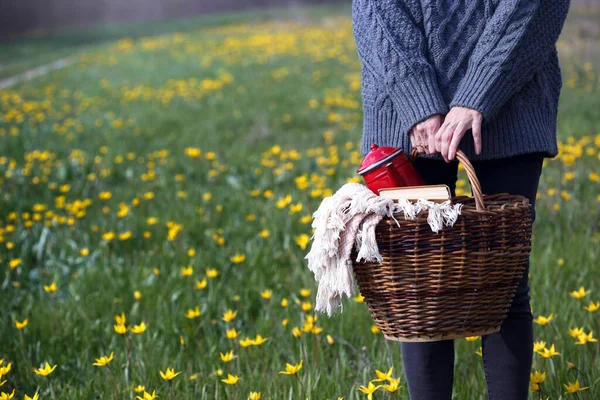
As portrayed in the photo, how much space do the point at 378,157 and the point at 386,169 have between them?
0.04 metres

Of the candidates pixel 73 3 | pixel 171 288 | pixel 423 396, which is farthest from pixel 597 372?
pixel 73 3

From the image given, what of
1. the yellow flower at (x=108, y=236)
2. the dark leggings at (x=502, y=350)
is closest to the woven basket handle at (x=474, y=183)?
the dark leggings at (x=502, y=350)

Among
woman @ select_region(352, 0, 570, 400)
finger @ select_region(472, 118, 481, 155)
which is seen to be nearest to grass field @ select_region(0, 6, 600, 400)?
woman @ select_region(352, 0, 570, 400)

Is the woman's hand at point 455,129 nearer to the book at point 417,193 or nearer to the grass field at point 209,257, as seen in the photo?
the book at point 417,193

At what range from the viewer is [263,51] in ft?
43.0

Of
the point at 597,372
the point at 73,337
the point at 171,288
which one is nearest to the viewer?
the point at 597,372

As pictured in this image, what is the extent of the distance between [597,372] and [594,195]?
1935mm

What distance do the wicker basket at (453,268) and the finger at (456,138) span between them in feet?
0.15

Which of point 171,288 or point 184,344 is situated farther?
point 171,288

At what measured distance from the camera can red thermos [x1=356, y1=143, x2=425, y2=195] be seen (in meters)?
1.66

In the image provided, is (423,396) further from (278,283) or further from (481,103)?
(278,283)

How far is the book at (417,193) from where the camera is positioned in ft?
5.11

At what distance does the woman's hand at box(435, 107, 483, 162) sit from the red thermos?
0.09 metres

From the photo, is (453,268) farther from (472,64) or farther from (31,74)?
(31,74)
